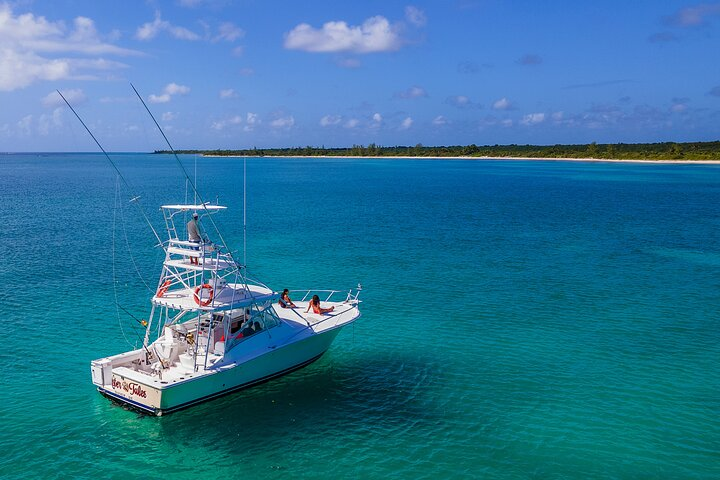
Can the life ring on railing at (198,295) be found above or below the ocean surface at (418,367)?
above

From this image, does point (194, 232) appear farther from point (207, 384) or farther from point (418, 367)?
point (418, 367)

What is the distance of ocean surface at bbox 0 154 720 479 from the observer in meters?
14.6

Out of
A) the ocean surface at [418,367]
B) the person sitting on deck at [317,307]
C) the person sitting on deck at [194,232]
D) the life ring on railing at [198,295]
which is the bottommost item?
the ocean surface at [418,367]

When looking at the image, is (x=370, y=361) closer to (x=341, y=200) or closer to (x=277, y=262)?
(x=277, y=262)

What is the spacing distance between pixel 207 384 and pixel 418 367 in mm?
7727

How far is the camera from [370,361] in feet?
67.8

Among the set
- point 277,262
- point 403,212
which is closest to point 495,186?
point 403,212

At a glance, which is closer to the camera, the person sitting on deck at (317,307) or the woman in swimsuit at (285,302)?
the woman in swimsuit at (285,302)

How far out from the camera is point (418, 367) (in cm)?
2020

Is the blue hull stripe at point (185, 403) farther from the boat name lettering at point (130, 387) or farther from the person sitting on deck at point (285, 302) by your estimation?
the person sitting on deck at point (285, 302)

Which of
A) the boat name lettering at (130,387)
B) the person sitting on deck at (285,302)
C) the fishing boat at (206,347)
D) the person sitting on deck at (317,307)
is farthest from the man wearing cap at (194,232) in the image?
the person sitting on deck at (317,307)

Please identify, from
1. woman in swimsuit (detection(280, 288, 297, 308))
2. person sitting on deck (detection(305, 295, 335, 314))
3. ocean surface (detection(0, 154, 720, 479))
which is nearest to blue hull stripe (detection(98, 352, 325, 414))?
ocean surface (detection(0, 154, 720, 479))

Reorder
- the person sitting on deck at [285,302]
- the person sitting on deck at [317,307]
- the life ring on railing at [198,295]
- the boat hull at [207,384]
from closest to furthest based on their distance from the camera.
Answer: the boat hull at [207,384] → the life ring on railing at [198,295] → the person sitting on deck at [285,302] → the person sitting on deck at [317,307]

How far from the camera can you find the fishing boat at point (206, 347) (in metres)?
16.2
